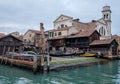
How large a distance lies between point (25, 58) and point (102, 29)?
39583mm

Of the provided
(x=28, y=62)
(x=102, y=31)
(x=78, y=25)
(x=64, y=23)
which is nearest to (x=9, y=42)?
(x=28, y=62)

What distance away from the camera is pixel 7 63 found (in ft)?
113

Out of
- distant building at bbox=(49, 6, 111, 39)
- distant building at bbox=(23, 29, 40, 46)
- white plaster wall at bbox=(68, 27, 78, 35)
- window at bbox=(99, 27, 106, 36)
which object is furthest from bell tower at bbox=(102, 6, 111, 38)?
distant building at bbox=(23, 29, 40, 46)

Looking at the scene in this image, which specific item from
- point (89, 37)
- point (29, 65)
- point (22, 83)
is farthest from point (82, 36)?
point (22, 83)

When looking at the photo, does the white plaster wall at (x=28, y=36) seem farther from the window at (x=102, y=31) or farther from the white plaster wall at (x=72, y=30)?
the window at (x=102, y=31)

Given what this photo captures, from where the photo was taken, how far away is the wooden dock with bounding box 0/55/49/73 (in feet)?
78.7

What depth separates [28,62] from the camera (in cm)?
2636

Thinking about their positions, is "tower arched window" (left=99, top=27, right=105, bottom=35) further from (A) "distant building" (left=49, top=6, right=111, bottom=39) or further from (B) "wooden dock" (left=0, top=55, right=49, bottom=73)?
(B) "wooden dock" (left=0, top=55, right=49, bottom=73)

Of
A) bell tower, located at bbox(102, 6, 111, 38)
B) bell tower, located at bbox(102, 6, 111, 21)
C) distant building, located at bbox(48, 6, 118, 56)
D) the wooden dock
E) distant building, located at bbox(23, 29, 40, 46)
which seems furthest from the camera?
bell tower, located at bbox(102, 6, 111, 21)

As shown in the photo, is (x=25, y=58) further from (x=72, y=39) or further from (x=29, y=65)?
(x=72, y=39)

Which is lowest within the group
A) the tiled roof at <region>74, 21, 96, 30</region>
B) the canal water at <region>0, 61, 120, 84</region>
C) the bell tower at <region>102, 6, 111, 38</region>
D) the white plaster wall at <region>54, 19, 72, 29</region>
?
the canal water at <region>0, 61, 120, 84</region>

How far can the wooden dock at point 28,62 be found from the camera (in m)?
24.0

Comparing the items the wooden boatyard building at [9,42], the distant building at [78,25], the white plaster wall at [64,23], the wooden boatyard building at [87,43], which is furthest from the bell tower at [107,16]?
the wooden boatyard building at [9,42]

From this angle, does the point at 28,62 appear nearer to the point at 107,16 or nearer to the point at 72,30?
the point at 72,30
